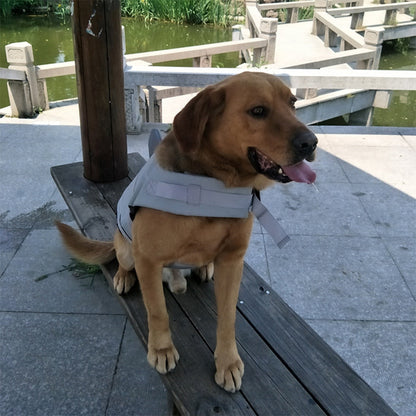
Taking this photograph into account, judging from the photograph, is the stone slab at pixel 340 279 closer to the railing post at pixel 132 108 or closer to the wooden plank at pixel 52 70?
the railing post at pixel 132 108

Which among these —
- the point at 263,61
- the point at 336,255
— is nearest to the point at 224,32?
the point at 263,61

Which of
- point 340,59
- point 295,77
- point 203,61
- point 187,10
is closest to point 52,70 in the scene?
point 203,61

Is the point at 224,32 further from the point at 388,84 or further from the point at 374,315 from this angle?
the point at 374,315

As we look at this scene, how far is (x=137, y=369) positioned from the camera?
2553mm

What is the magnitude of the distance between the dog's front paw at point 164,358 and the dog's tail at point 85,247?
79 cm

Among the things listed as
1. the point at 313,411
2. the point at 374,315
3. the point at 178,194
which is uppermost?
the point at 178,194

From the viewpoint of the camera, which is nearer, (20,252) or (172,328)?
(172,328)

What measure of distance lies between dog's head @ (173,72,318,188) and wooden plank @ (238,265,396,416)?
2.82 feet

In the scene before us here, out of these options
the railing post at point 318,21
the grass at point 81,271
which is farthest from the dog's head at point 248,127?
the railing post at point 318,21

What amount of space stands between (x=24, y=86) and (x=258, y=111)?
5.14m

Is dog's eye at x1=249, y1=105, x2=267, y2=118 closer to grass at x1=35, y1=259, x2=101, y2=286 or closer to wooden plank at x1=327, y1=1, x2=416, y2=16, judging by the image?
grass at x1=35, y1=259, x2=101, y2=286

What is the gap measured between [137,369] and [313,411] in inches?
43.7

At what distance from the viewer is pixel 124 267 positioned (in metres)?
2.40

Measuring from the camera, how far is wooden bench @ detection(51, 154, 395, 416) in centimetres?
185
